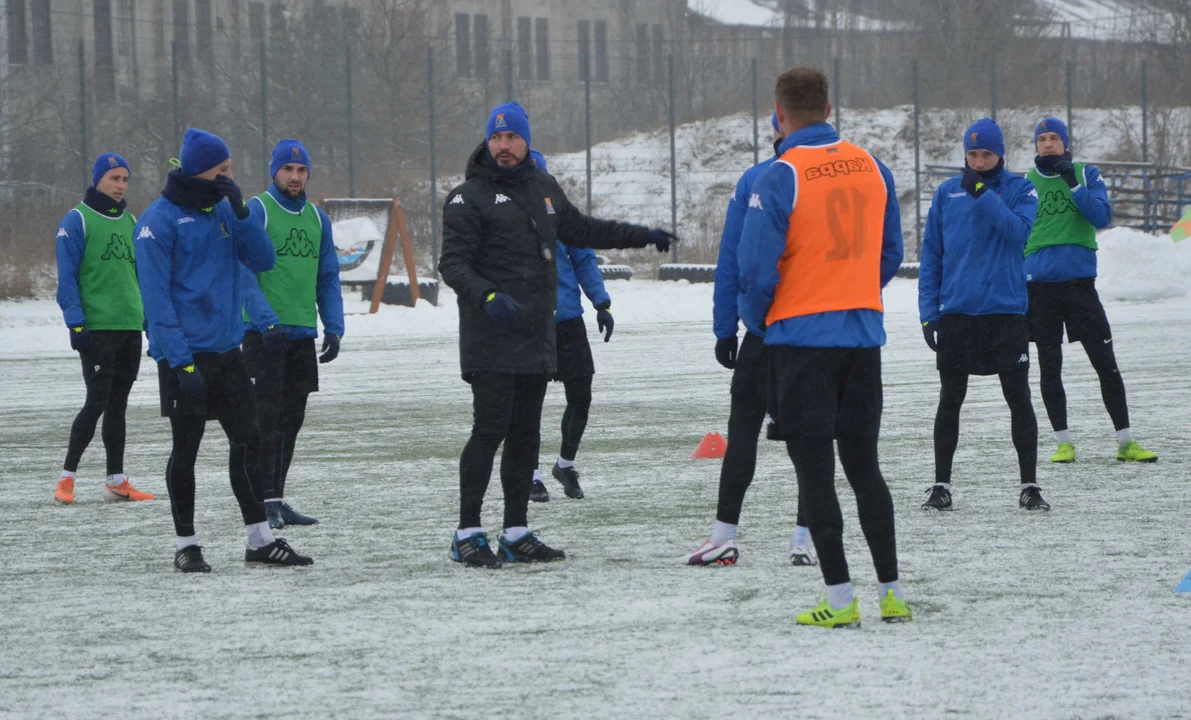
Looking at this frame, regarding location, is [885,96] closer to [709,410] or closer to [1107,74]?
[1107,74]

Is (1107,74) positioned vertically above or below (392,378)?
above

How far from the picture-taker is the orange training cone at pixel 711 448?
33.1 feet

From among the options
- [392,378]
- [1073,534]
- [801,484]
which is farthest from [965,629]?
[392,378]

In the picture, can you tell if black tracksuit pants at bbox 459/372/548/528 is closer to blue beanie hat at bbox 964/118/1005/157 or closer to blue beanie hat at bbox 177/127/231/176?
blue beanie hat at bbox 177/127/231/176

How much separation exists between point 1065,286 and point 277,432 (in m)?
4.66

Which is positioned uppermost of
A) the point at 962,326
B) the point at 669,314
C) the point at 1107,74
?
the point at 1107,74

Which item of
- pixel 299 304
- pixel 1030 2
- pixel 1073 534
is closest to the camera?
pixel 1073 534

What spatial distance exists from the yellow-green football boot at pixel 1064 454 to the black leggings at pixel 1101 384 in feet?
0.35

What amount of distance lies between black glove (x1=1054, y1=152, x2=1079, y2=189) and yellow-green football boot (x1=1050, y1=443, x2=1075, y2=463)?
154cm

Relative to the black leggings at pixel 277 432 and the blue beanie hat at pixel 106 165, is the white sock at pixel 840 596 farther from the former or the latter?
the blue beanie hat at pixel 106 165

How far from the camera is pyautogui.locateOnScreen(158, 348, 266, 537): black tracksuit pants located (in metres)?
6.64

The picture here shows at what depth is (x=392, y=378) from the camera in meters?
16.3

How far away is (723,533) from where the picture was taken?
649 centimetres

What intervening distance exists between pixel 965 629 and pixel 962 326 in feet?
9.71
